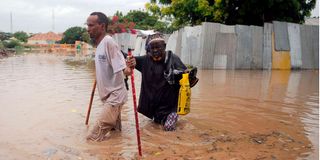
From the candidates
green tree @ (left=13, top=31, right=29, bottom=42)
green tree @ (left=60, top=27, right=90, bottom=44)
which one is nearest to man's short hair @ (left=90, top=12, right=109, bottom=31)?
green tree @ (left=60, top=27, right=90, bottom=44)

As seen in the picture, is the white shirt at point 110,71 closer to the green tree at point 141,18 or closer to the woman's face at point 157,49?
the woman's face at point 157,49

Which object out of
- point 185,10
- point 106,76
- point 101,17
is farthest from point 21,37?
point 106,76

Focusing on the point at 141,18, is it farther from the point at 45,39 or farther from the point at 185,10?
the point at 45,39

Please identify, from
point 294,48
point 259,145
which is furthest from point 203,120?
point 294,48

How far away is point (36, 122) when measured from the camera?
5410mm

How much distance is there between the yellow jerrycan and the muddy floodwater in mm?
329

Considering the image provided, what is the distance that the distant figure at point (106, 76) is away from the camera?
14.6ft

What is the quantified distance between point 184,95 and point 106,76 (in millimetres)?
1126

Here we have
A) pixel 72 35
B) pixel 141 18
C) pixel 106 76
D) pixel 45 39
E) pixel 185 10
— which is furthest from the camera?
pixel 45 39

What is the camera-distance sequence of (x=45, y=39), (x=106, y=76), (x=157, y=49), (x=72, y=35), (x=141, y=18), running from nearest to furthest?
(x=106, y=76) < (x=157, y=49) < (x=141, y=18) < (x=72, y=35) < (x=45, y=39)

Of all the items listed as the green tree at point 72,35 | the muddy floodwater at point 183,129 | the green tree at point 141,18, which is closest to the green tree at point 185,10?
the muddy floodwater at point 183,129

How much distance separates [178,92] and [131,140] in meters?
1.19

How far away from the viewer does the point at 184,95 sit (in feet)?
16.1

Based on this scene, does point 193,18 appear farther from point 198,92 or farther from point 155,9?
point 198,92
